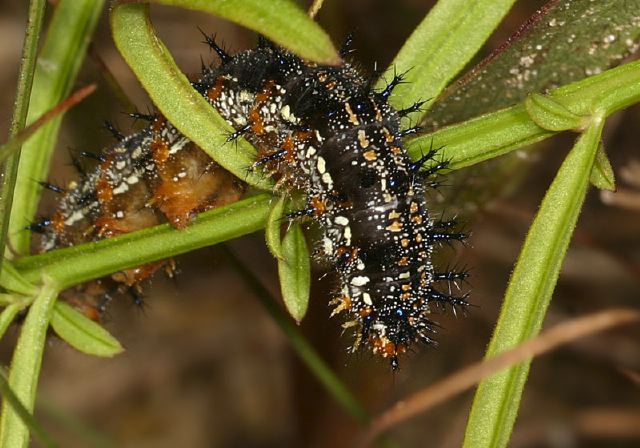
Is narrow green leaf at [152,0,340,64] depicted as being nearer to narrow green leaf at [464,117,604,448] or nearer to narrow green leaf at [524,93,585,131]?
narrow green leaf at [524,93,585,131]

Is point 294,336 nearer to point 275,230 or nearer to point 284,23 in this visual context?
point 275,230

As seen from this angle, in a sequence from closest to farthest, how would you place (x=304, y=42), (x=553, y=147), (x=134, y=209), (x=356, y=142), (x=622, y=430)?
(x=304, y=42), (x=356, y=142), (x=134, y=209), (x=622, y=430), (x=553, y=147)

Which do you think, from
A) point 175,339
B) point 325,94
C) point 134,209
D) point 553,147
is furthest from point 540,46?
point 175,339

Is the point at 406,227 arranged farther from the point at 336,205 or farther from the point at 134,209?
the point at 134,209

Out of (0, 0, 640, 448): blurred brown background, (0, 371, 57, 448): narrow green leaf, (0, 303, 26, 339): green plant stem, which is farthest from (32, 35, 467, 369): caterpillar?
(0, 0, 640, 448): blurred brown background

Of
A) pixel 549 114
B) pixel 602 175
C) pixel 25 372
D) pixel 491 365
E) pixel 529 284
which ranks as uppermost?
pixel 25 372

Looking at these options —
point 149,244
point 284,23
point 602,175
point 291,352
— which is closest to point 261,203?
point 149,244

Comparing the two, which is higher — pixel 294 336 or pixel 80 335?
pixel 80 335

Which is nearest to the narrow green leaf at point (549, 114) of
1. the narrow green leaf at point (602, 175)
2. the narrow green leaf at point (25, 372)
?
the narrow green leaf at point (602, 175)
